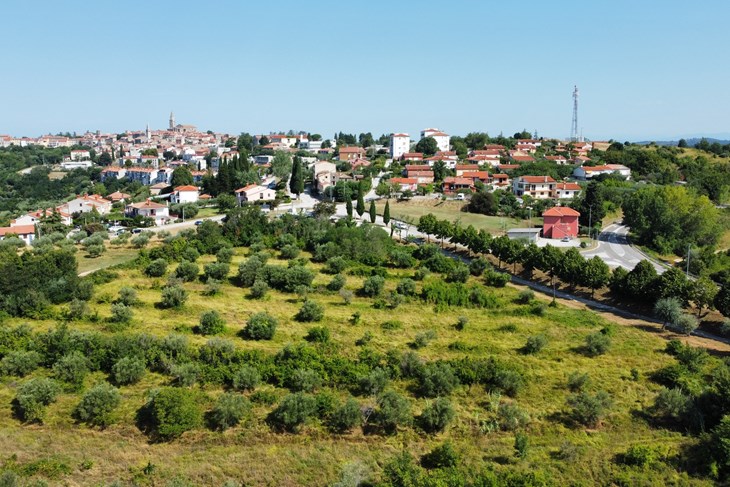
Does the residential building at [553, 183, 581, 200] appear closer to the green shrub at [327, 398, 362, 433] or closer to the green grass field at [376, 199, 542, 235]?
the green grass field at [376, 199, 542, 235]

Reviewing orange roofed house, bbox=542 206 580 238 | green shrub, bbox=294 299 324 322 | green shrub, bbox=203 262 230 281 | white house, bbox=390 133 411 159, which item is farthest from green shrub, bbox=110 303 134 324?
white house, bbox=390 133 411 159

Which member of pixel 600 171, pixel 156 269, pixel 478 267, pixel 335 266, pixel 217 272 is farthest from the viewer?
pixel 600 171

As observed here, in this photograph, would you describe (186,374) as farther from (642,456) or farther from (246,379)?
(642,456)

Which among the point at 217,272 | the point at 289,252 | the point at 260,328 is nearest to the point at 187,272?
the point at 217,272

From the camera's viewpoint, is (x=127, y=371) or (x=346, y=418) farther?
(x=127, y=371)

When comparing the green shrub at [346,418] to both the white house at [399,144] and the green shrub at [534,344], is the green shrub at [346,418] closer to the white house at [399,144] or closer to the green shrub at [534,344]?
the green shrub at [534,344]
